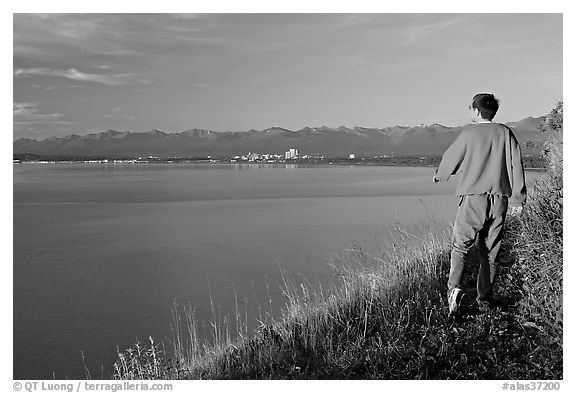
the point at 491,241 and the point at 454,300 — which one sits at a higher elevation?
the point at 491,241

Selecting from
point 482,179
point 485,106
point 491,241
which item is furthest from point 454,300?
point 485,106

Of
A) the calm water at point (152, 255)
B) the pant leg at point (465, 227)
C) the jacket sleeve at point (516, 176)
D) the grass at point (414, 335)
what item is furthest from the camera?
the calm water at point (152, 255)

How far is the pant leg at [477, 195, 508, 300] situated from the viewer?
13.2ft

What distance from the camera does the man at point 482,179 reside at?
3.94m

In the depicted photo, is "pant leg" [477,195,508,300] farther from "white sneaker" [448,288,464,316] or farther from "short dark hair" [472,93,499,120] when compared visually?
"short dark hair" [472,93,499,120]

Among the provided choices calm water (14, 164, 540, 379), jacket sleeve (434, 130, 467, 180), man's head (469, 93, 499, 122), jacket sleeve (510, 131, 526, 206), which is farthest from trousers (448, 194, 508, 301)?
calm water (14, 164, 540, 379)

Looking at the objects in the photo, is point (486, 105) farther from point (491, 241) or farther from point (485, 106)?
point (491, 241)

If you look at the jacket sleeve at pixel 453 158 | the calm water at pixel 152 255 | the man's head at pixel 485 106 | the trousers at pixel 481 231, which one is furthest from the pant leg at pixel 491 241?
the calm water at pixel 152 255

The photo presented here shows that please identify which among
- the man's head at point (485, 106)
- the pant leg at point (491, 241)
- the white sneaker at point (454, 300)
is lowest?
the white sneaker at point (454, 300)

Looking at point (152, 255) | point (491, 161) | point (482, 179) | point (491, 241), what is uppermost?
point (491, 161)

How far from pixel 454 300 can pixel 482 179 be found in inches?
34.7

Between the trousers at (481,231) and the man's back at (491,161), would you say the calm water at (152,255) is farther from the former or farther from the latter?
the man's back at (491,161)

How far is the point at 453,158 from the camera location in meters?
4.04

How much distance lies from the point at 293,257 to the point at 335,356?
16.8ft
